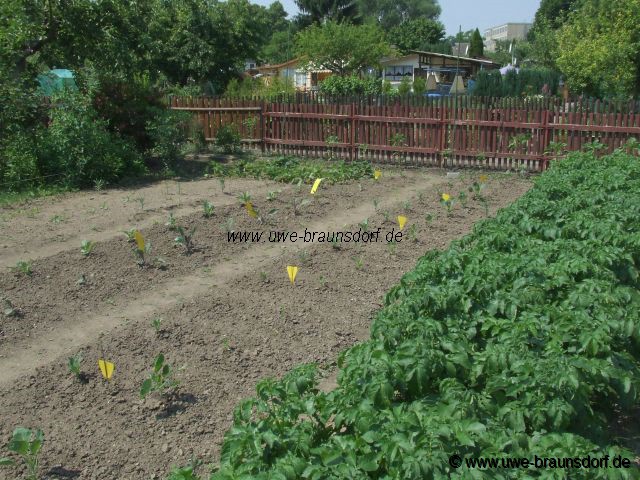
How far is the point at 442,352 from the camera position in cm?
333

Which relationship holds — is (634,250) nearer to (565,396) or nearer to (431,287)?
(431,287)

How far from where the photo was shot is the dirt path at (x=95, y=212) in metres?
8.33

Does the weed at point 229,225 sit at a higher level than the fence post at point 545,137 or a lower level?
lower

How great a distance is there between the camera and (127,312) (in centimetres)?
606

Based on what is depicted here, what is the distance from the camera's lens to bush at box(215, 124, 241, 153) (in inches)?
656

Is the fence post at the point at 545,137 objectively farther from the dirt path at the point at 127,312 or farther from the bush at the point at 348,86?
the bush at the point at 348,86

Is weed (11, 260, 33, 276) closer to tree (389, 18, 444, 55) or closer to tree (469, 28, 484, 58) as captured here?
tree (469, 28, 484, 58)

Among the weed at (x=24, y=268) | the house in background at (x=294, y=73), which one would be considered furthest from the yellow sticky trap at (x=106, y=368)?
the house in background at (x=294, y=73)

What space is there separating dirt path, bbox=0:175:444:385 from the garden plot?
15mm

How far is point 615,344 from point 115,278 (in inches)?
189

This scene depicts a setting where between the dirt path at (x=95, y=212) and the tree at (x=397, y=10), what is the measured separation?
112m

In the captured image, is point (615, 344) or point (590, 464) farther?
point (615, 344)

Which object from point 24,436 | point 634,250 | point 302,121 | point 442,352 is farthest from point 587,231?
point 302,121

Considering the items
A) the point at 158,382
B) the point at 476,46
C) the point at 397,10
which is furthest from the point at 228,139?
the point at 397,10
